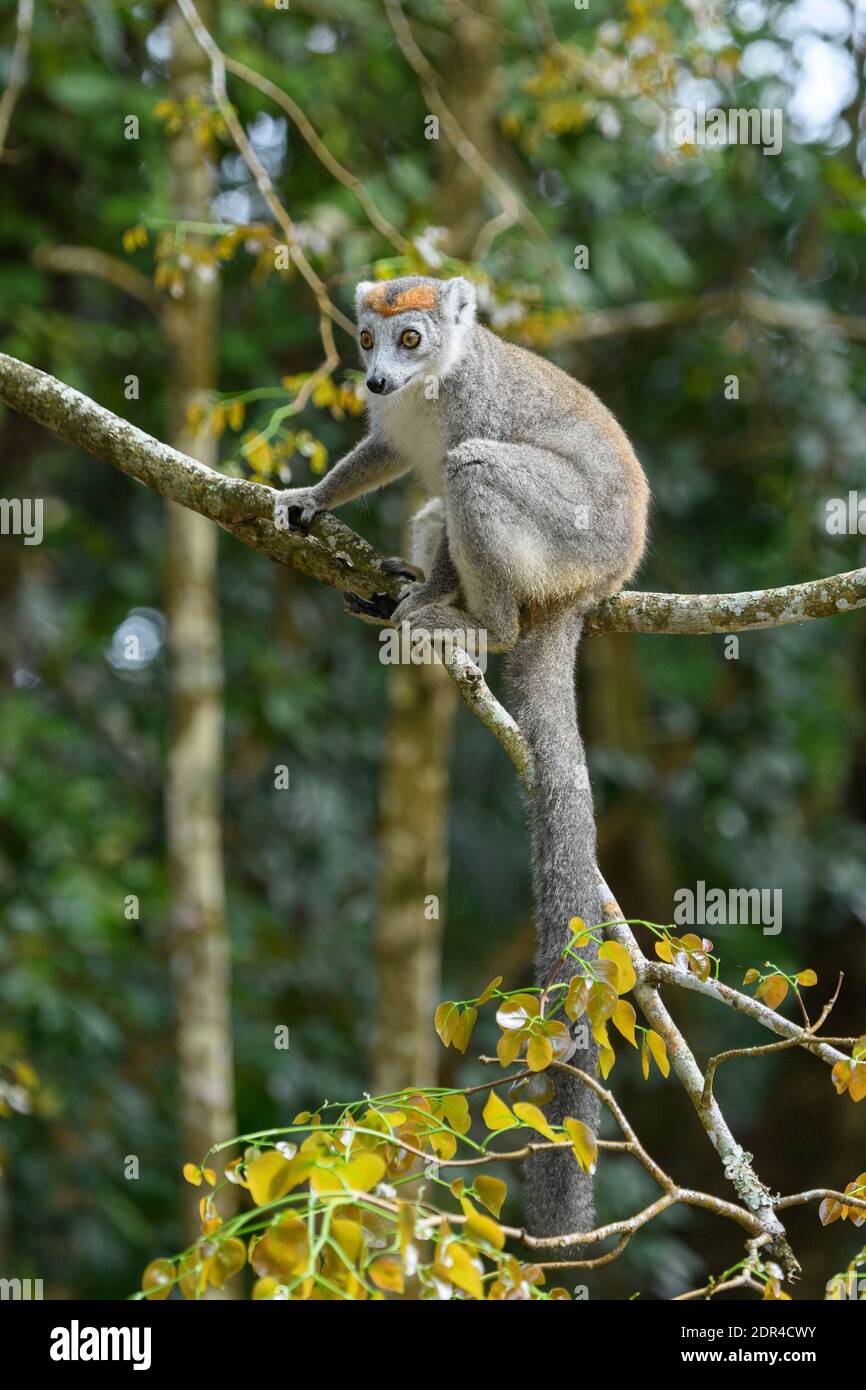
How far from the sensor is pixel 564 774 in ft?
15.1

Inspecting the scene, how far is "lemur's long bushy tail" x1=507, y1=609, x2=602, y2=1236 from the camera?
3506 mm

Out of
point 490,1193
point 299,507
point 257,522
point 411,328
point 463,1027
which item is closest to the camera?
point 490,1193

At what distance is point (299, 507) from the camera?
5449mm

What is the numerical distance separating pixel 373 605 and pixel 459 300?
4.71 ft

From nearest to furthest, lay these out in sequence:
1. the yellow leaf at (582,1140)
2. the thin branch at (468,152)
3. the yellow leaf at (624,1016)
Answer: the yellow leaf at (582,1140), the yellow leaf at (624,1016), the thin branch at (468,152)

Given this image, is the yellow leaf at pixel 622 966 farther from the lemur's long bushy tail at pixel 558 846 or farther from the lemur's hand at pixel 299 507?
the lemur's hand at pixel 299 507

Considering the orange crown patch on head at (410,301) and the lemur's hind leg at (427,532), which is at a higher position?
the orange crown patch on head at (410,301)

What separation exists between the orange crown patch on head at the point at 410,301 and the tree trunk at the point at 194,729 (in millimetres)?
2343

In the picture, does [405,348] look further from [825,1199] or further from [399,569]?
[825,1199]

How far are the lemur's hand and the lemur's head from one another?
50 centimetres

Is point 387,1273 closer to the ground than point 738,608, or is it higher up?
closer to the ground

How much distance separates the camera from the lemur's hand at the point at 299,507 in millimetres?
5295

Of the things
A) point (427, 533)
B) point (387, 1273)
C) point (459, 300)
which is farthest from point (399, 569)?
point (387, 1273)

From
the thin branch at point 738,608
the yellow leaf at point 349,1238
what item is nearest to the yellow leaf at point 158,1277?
the yellow leaf at point 349,1238
